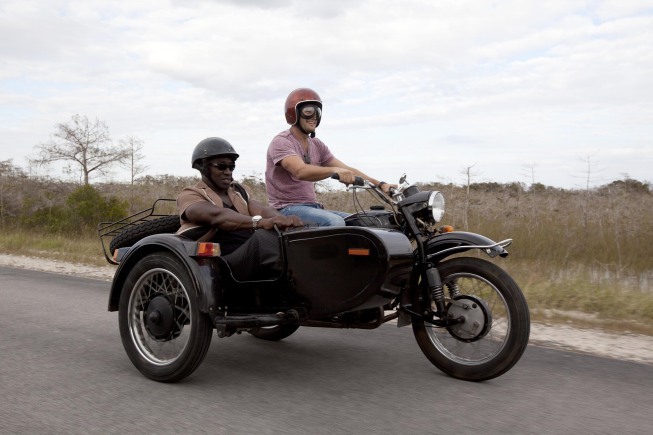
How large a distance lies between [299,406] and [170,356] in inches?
44.7

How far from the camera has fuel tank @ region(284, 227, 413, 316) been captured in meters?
3.85

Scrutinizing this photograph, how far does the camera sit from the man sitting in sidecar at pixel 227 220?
418 centimetres

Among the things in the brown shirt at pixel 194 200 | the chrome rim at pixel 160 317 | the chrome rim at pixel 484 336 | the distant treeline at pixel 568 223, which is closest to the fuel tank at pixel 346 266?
the chrome rim at pixel 484 336

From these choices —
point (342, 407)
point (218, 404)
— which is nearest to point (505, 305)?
point (342, 407)

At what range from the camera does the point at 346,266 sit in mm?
3916

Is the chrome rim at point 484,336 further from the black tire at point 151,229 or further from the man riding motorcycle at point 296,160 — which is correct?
the black tire at point 151,229

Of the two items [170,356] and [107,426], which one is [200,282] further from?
[107,426]

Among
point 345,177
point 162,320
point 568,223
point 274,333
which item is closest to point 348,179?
point 345,177

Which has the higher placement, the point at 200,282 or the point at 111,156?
the point at 111,156

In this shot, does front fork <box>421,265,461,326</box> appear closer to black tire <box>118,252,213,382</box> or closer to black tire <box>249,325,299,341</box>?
black tire <box>118,252,213,382</box>

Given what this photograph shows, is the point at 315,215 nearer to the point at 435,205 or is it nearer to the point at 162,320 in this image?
the point at 435,205

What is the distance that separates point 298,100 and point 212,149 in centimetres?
91

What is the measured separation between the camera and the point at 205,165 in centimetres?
456

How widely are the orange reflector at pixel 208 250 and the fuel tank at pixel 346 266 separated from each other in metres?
0.46
